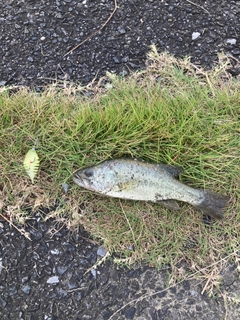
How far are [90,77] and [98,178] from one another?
3.28 ft

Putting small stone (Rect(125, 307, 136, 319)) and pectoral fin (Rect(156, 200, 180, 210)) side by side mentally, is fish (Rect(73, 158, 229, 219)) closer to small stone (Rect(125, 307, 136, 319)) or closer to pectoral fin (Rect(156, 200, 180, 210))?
pectoral fin (Rect(156, 200, 180, 210))

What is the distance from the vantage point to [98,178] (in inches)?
98.3

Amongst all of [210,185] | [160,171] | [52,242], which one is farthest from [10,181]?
[210,185]

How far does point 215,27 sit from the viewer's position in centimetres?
323

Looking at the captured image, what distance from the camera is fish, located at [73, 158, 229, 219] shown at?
250 cm

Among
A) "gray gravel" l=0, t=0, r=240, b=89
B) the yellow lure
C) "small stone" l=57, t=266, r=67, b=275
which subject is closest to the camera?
"small stone" l=57, t=266, r=67, b=275

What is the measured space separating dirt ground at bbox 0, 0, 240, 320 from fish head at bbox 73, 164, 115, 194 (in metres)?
0.36

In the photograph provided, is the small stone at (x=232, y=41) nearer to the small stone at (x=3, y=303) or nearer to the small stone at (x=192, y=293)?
the small stone at (x=192, y=293)

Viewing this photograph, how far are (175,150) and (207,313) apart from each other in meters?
1.11

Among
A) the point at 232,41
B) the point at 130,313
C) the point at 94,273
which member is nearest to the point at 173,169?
the point at 94,273

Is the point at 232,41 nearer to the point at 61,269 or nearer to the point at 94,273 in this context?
the point at 94,273

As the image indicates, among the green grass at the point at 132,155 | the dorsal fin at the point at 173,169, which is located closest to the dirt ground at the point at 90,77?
the green grass at the point at 132,155

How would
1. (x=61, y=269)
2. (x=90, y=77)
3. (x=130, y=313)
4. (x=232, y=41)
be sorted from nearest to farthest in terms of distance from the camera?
1. (x=130, y=313)
2. (x=61, y=269)
3. (x=90, y=77)
4. (x=232, y=41)

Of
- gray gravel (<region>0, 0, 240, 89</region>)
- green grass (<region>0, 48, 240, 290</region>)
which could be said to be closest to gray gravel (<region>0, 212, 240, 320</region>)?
green grass (<region>0, 48, 240, 290</region>)
